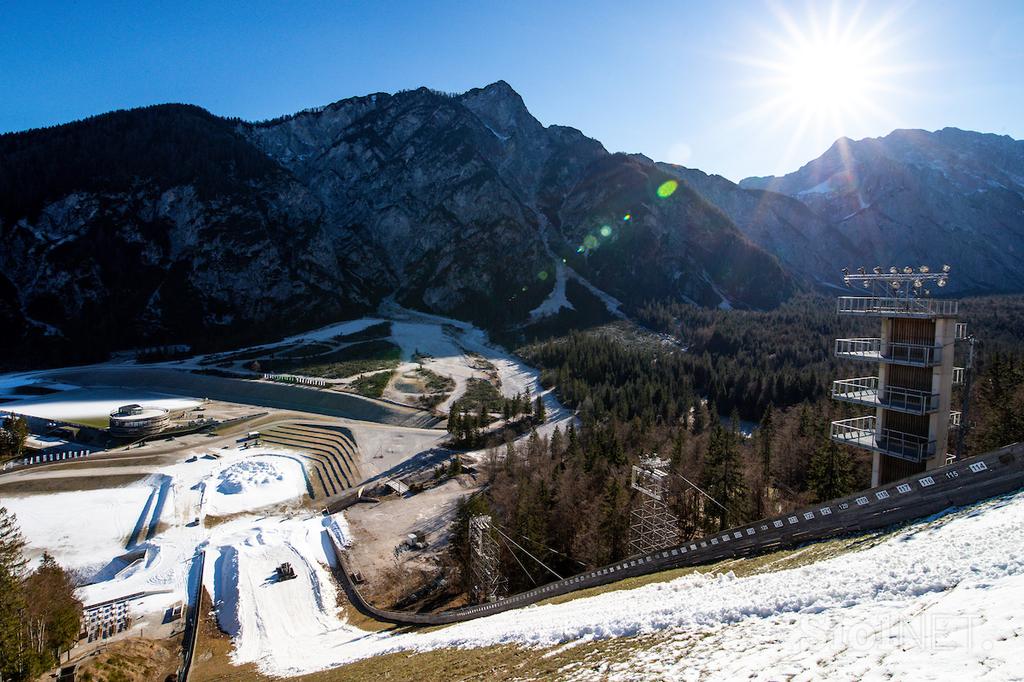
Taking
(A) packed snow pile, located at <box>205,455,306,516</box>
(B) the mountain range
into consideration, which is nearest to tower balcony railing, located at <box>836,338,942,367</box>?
(A) packed snow pile, located at <box>205,455,306,516</box>

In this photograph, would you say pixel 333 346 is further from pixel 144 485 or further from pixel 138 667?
pixel 138 667

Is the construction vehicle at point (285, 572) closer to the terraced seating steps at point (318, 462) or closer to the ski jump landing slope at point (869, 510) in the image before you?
the terraced seating steps at point (318, 462)

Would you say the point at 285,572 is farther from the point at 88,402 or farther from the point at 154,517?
the point at 88,402

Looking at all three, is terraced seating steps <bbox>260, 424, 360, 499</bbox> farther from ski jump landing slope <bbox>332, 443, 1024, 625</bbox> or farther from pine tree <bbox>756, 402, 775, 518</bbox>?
ski jump landing slope <bbox>332, 443, 1024, 625</bbox>

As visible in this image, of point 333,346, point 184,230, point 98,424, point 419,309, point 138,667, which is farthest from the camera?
point 419,309

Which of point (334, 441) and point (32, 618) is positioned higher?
point (32, 618)

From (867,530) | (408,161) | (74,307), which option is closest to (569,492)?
(867,530)

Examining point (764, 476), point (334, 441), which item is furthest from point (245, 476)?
point (764, 476)
